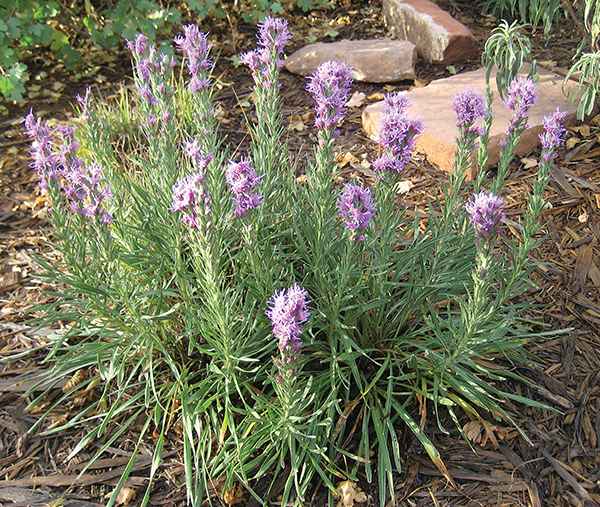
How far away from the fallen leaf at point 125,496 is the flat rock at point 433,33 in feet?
16.4

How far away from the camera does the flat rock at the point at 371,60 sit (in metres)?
5.16

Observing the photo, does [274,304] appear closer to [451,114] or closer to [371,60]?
[451,114]

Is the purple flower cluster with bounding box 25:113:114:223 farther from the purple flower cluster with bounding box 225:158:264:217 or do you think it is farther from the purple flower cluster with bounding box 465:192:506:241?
the purple flower cluster with bounding box 465:192:506:241

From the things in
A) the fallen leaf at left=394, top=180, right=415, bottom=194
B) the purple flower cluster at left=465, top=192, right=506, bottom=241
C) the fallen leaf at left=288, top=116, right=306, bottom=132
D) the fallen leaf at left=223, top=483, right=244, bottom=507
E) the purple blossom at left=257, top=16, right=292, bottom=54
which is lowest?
the fallen leaf at left=223, top=483, right=244, bottom=507

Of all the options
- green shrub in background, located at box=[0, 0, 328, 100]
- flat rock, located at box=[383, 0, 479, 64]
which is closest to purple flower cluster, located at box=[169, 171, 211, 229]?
green shrub in background, located at box=[0, 0, 328, 100]

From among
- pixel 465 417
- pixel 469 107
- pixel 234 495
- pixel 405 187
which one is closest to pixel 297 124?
pixel 405 187

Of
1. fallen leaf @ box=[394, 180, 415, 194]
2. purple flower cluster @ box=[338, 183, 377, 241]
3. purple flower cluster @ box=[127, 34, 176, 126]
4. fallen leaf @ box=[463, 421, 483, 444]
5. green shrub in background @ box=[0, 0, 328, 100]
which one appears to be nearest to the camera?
purple flower cluster @ box=[338, 183, 377, 241]

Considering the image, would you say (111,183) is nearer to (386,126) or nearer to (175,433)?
(175,433)

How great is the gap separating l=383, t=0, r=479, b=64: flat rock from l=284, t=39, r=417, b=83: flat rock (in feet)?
0.94

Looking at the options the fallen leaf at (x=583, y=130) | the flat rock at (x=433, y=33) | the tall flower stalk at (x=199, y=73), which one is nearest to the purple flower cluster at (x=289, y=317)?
the tall flower stalk at (x=199, y=73)

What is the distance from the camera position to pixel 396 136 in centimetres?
207

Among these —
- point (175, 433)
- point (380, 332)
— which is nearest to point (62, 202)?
point (175, 433)

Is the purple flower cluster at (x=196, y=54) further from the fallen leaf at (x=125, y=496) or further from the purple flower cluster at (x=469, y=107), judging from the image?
the fallen leaf at (x=125, y=496)

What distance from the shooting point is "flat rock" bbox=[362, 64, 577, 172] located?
3.97 meters
